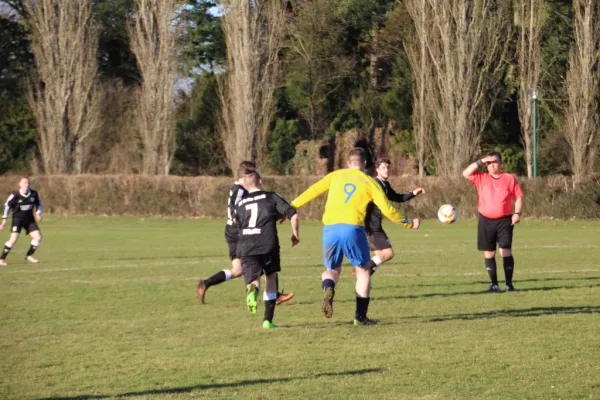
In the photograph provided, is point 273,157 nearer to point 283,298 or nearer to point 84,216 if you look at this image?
point 84,216

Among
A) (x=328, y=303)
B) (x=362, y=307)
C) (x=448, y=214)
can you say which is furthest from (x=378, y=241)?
(x=328, y=303)

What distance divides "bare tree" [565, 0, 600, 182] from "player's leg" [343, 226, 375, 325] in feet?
99.2

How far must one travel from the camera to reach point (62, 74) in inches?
1863

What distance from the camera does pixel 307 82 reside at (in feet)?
172

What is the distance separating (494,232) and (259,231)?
491 cm

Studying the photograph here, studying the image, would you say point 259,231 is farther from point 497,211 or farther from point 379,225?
point 497,211

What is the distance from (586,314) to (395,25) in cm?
3993

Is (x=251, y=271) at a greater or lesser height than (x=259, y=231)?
lesser

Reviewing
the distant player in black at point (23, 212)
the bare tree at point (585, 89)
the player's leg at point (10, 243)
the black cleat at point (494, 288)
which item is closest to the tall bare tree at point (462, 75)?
the bare tree at point (585, 89)

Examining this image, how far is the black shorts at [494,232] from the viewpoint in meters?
14.6

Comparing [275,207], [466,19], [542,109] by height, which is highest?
[466,19]

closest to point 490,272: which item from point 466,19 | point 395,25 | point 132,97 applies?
point 466,19

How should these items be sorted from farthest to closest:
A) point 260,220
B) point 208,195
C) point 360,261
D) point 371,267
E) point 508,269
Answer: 1. point 208,195
2. point 508,269
3. point 371,267
4. point 260,220
5. point 360,261

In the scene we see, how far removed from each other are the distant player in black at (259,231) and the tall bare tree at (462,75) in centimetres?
2915
